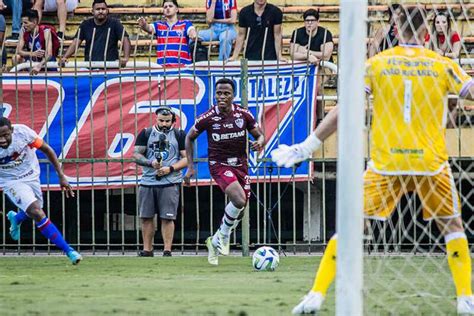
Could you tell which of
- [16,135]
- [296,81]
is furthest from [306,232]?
[16,135]

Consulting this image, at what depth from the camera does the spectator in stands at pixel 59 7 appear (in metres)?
19.5

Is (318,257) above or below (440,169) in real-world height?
below

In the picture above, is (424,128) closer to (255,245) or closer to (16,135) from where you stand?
(16,135)

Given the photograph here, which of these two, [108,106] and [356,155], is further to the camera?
[108,106]

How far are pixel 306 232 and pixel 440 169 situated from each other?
889 cm

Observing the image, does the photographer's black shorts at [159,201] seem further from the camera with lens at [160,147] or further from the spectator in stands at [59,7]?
the spectator in stands at [59,7]

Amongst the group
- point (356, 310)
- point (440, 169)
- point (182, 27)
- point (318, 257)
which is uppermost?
point (182, 27)

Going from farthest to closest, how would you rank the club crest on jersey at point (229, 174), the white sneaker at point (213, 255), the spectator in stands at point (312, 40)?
the spectator in stands at point (312, 40), the club crest on jersey at point (229, 174), the white sneaker at point (213, 255)

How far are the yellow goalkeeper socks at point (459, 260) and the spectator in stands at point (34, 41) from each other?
9.55 m

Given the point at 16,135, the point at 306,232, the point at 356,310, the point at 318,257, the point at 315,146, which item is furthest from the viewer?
the point at 306,232

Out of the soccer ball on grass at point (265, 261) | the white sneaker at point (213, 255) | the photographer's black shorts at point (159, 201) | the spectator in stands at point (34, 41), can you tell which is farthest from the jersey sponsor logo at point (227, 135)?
the spectator in stands at point (34, 41)

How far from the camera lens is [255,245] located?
56.7ft

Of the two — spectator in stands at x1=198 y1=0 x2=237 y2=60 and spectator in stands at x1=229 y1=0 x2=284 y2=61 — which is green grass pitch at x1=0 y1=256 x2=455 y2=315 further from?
spectator in stands at x1=198 y1=0 x2=237 y2=60

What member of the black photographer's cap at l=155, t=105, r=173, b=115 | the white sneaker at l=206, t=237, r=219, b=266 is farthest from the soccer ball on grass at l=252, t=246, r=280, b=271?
the black photographer's cap at l=155, t=105, r=173, b=115
